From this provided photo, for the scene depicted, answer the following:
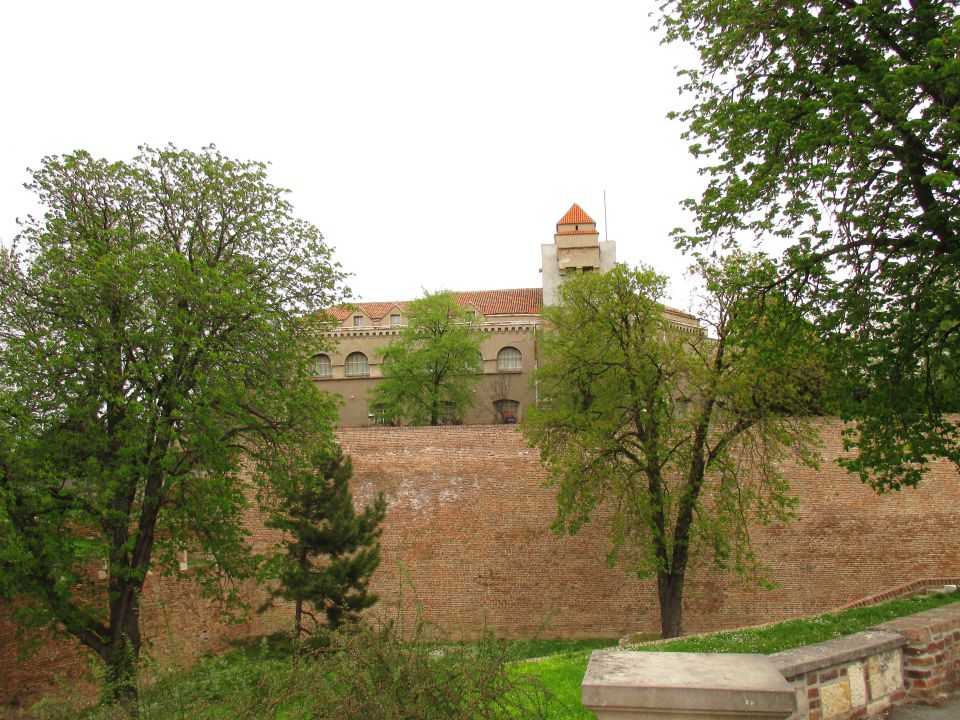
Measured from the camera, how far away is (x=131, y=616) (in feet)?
47.5

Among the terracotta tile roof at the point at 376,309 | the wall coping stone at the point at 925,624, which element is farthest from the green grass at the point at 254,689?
the terracotta tile roof at the point at 376,309

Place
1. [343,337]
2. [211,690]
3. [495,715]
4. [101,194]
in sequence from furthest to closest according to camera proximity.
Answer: [343,337] < [101,194] < [211,690] < [495,715]

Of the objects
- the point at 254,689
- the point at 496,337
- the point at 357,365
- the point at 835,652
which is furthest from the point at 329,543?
the point at 357,365

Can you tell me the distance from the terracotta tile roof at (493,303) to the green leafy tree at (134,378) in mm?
27499

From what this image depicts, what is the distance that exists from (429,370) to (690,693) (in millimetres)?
34127

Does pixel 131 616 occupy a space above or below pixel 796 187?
below

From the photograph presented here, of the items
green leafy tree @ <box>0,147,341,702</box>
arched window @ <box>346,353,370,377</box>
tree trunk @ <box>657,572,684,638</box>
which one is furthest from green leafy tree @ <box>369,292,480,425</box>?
green leafy tree @ <box>0,147,341,702</box>

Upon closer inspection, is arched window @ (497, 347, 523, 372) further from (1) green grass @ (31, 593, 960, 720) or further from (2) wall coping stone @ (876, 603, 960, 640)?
(2) wall coping stone @ (876, 603, 960, 640)

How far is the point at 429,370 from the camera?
123 ft

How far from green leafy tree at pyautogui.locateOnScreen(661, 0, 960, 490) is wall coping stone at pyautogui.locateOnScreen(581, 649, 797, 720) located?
22.5ft

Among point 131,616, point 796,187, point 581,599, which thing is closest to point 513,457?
point 581,599

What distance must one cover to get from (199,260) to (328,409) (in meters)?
3.67

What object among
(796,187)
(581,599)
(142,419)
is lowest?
(581,599)

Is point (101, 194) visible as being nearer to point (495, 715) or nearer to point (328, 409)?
point (328, 409)
